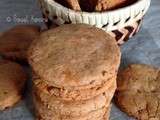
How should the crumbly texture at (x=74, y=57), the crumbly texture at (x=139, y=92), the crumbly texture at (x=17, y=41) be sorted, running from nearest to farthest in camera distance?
the crumbly texture at (x=74, y=57)
the crumbly texture at (x=139, y=92)
the crumbly texture at (x=17, y=41)

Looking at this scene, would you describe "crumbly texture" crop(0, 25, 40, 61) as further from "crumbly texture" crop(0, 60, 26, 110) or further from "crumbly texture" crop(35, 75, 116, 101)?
"crumbly texture" crop(35, 75, 116, 101)

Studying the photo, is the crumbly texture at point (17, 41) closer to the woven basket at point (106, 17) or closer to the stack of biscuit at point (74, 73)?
the woven basket at point (106, 17)

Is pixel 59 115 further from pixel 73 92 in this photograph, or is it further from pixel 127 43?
pixel 127 43

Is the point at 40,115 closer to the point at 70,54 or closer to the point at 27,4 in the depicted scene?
the point at 70,54

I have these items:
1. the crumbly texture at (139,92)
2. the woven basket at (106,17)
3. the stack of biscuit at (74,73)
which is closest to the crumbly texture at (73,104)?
the stack of biscuit at (74,73)

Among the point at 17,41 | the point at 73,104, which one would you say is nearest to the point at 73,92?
the point at 73,104

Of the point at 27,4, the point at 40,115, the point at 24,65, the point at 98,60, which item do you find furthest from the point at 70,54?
the point at 27,4
